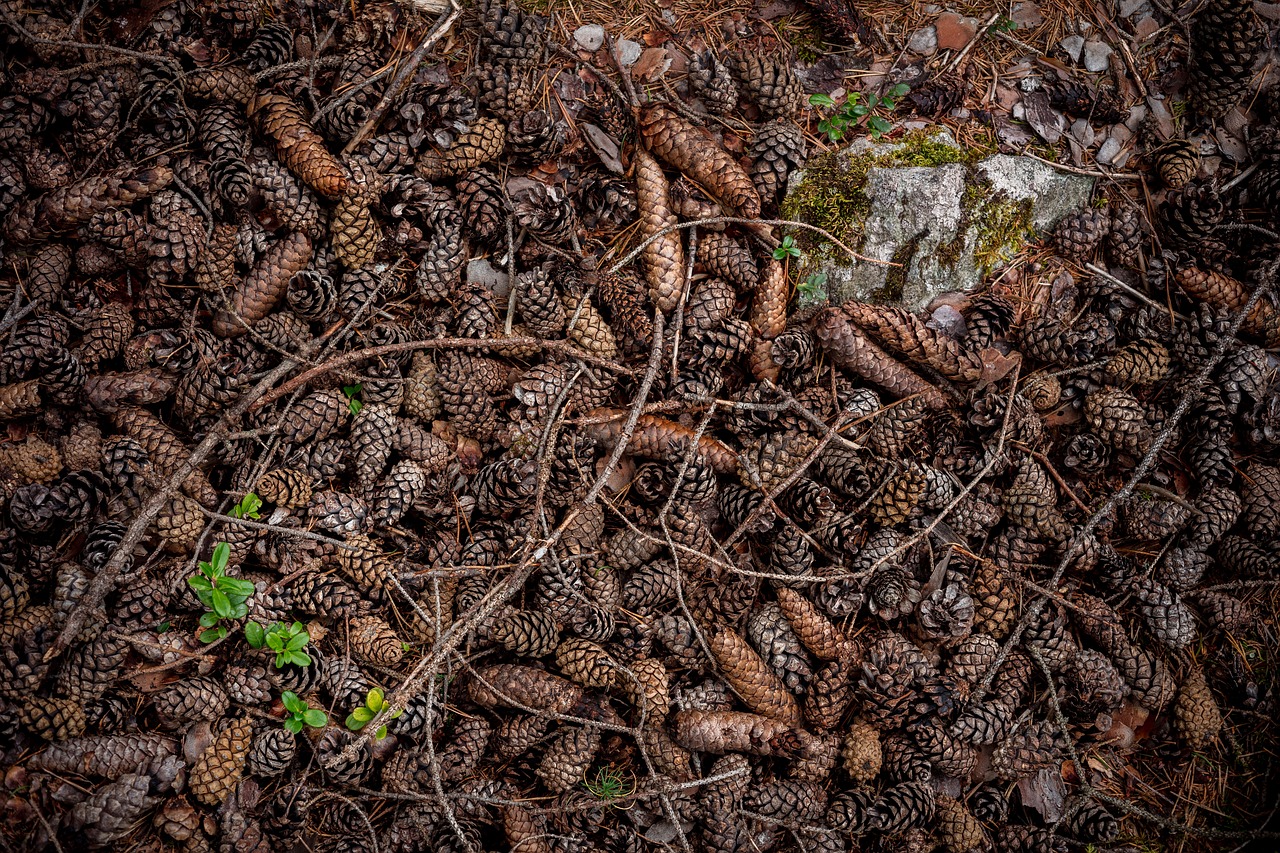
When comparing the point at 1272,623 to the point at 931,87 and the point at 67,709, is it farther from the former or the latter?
the point at 67,709

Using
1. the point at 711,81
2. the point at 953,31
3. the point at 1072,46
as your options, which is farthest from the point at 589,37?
the point at 1072,46

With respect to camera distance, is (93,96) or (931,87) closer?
(93,96)

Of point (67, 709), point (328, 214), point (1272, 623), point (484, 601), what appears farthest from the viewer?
point (1272, 623)

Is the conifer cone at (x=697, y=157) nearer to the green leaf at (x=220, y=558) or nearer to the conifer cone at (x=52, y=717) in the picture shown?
the green leaf at (x=220, y=558)

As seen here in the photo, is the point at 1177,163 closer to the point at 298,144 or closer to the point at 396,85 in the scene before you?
the point at 396,85

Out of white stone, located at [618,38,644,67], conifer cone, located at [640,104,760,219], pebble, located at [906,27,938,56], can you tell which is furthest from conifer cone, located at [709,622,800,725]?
pebble, located at [906,27,938,56]

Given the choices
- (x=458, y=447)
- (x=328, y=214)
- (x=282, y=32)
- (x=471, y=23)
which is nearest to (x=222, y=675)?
(x=458, y=447)
